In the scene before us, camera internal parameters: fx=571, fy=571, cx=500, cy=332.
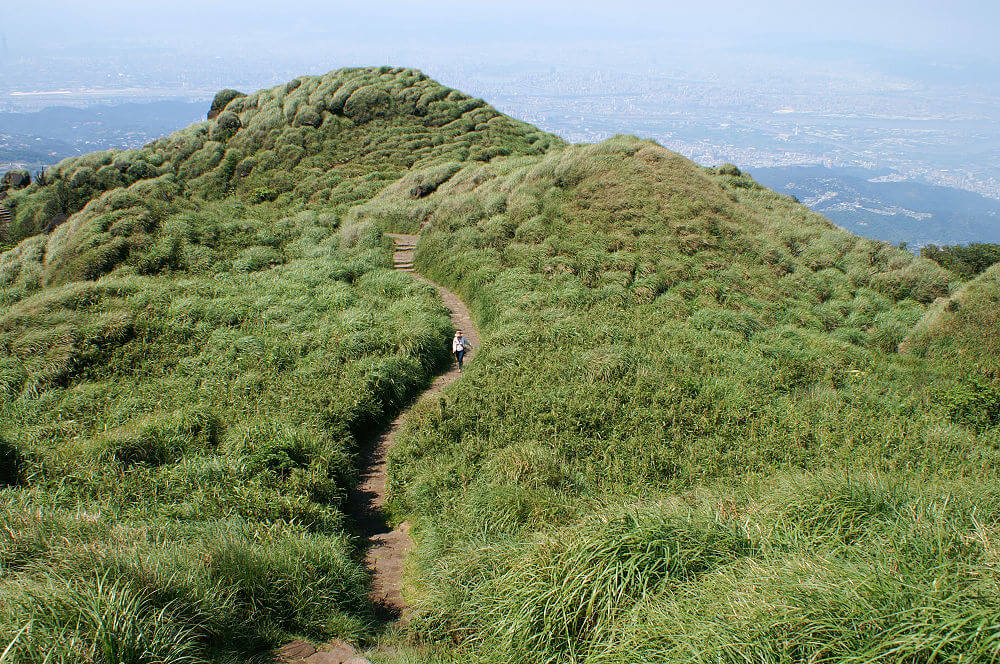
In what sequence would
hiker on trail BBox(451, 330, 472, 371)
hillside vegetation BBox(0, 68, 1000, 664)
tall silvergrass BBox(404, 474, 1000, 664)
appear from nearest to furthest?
tall silvergrass BBox(404, 474, 1000, 664) < hillside vegetation BBox(0, 68, 1000, 664) < hiker on trail BBox(451, 330, 472, 371)

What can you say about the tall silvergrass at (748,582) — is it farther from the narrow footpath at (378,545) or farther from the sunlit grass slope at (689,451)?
the narrow footpath at (378,545)

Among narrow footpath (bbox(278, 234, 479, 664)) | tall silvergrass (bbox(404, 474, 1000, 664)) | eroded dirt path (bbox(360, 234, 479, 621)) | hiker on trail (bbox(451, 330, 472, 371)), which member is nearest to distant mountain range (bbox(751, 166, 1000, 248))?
hiker on trail (bbox(451, 330, 472, 371))

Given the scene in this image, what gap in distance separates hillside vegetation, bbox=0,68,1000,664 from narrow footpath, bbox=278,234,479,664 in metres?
0.24

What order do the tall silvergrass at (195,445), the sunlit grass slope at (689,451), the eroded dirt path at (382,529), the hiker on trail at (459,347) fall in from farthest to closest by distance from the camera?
the hiker on trail at (459,347), the eroded dirt path at (382,529), the tall silvergrass at (195,445), the sunlit grass slope at (689,451)

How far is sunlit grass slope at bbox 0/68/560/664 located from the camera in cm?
373

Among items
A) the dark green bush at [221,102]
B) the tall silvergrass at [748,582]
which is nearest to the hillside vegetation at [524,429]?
the tall silvergrass at [748,582]

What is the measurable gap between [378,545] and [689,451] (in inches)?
150

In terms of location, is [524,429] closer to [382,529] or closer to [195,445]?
[382,529]

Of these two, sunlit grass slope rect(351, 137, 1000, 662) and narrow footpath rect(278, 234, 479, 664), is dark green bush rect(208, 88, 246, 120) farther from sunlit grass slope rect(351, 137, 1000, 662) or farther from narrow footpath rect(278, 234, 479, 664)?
narrow footpath rect(278, 234, 479, 664)

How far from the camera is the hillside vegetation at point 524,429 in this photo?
3.47 meters

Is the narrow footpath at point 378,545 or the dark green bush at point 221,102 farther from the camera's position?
the dark green bush at point 221,102

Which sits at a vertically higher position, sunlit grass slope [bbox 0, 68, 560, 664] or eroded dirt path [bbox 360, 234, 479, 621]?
sunlit grass slope [bbox 0, 68, 560, 664]

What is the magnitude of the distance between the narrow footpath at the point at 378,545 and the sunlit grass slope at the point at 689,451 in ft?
1.02

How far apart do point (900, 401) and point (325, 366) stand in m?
8.79
